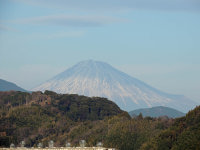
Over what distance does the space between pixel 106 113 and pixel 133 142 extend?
63529mm

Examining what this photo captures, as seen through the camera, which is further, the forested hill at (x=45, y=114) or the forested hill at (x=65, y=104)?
the forested hill at (x=65, y=104)

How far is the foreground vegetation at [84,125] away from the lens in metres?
95.5

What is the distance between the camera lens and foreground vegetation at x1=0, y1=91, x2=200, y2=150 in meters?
95.5

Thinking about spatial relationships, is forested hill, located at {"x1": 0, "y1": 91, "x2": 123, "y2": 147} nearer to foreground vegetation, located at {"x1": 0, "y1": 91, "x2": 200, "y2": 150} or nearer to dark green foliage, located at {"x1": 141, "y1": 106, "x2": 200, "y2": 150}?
foreground vegetation, located at {"x1": 0, "y1": 91, "x2": 200, "y2": 150}

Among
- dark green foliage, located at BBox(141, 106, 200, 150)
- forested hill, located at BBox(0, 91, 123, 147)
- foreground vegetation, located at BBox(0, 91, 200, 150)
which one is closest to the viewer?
dark green foliage, located at BBox(141, 106, 200, 150)

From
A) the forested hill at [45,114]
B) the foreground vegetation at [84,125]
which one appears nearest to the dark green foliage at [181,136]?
the foreground vegetation at [84,125]

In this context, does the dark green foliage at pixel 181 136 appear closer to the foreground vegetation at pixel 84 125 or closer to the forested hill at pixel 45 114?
the foreground vegetation at pixel 84 125

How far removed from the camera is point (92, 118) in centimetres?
16700

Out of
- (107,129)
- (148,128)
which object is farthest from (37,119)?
(148,128)

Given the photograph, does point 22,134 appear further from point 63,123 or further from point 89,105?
point 89,105

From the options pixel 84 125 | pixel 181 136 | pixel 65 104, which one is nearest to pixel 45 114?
pixel 65 104

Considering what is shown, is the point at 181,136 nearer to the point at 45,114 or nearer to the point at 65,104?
the point at 45,114

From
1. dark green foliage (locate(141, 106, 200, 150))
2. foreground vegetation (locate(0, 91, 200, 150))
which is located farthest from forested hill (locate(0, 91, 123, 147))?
dark green foliage (locate(141, 106, 200, 150))

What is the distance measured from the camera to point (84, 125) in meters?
135
